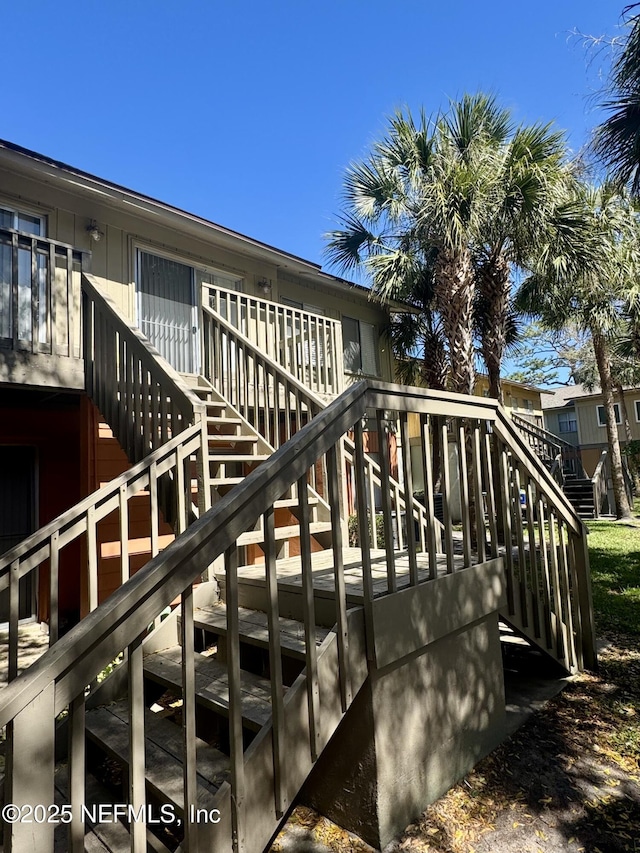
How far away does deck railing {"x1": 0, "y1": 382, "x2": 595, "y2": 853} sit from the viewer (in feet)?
3.88

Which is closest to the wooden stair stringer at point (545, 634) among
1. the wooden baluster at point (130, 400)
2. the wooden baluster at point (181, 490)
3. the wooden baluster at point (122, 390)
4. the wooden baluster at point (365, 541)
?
the wooden baluster at point (365, 541)

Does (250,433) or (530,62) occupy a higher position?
(530,62)

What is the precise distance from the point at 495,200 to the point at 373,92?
4.48 meters

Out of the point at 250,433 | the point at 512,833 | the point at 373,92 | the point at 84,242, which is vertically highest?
the point at 373,92

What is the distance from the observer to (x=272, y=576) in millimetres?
1873

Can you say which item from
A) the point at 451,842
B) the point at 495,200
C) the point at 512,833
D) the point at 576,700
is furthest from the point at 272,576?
the point at 495,200

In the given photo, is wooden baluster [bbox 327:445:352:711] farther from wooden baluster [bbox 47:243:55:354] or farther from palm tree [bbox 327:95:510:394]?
palm tree [bbox 327:95:510:394]

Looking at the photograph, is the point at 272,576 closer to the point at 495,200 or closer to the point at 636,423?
the point at 495,200

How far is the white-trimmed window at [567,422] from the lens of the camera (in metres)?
31.1

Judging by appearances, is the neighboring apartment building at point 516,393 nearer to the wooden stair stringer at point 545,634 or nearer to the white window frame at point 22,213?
the white window frame at point 22,213

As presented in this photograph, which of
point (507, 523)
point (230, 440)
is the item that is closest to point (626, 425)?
point (507, 523)

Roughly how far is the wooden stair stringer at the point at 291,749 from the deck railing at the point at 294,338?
5.00m

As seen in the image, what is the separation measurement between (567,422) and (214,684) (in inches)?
1311

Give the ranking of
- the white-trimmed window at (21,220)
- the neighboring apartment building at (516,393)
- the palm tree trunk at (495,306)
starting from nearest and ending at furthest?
the white-trimmed window at (21,220) < the palm tree trunk at (495,306) < the neighboring apartment building at (516,393)
